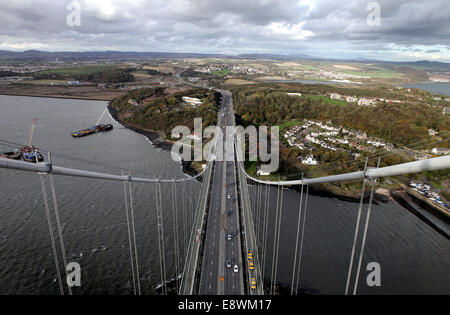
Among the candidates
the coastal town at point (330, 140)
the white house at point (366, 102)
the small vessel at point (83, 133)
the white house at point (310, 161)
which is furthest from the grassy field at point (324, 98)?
the small vessel at point (83, 133)

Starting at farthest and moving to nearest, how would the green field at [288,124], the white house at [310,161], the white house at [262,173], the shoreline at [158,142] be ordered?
the green field at [288,124] < the white house at [310,161] < the shoreline at [158,142] < the white house at [262,173]

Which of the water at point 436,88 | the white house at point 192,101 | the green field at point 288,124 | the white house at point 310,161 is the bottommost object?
the white house at point 310,161

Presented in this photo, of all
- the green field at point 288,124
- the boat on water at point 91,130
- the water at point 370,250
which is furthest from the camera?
the green field at point 288,124

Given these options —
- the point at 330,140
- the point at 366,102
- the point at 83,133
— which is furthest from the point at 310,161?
the point at 83,133

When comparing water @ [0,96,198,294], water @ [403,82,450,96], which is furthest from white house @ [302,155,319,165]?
water @ [403,82,450,96]

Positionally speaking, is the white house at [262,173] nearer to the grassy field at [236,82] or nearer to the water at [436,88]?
the grassy field at [236,82]

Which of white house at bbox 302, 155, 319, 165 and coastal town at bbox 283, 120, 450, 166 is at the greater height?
coastal town at bbox 283, 120, 450, 166

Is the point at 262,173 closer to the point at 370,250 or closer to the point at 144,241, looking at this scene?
the point at 370,250

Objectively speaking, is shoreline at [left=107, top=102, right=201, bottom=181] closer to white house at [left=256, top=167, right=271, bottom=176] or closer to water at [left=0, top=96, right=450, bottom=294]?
water at [left=0, top=96, right=450, bottom=294]

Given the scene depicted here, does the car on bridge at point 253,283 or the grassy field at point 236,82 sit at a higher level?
the grassy field at point 236,82
